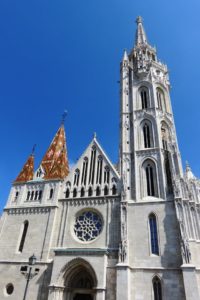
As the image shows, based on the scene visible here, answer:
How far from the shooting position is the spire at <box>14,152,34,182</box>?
22297 millimetres

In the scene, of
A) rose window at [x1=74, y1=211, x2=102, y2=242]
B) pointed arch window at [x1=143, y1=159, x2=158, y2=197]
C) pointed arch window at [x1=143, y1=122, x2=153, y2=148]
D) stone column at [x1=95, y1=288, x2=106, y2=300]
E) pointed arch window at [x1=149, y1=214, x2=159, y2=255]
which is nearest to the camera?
stone column at [x1=95, y1=288, x2=106, y2=300]

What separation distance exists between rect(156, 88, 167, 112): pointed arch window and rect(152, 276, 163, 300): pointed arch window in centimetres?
1543

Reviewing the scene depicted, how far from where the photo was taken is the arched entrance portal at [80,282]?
15.8m

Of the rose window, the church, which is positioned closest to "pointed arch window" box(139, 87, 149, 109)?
the church

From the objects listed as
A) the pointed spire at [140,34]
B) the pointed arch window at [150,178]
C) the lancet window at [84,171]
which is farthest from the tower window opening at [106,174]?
the pointed spire at [140,34]

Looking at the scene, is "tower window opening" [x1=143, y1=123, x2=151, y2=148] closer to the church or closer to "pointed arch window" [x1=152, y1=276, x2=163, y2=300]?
the church

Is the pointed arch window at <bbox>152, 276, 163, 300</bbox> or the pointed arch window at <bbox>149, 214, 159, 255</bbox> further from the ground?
the pointed arch window at <bbox>149, 214, 159, 255</bbox>

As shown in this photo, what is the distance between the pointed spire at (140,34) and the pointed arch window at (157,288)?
2807 centimetres

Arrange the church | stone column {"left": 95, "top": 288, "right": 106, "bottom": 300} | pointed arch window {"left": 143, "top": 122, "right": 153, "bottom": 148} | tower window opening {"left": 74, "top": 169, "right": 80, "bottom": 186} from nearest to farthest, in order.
Result: stone column {"left": 95, "top": 288, "right": 106, "bottom": 300}, the church, tower window opening {"left": 74, "top": 169, "right": 80, "bottom": 186}, pointed arch window {"left": 143, "top": 122, "right": 153, "bottom": 148}

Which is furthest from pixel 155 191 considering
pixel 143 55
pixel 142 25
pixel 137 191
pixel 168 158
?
pixel 142 25

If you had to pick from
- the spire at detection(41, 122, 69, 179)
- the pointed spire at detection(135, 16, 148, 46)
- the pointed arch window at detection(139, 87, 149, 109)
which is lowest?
the spire at detection(41, 122, 69, 179)

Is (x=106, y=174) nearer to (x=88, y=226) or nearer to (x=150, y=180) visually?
(x=150, y=180)

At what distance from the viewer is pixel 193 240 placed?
15.4 metres

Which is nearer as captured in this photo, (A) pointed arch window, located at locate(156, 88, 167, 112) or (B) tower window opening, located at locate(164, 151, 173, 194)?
(B) tower window opening, located at locate(164, 151, 173, 194)
